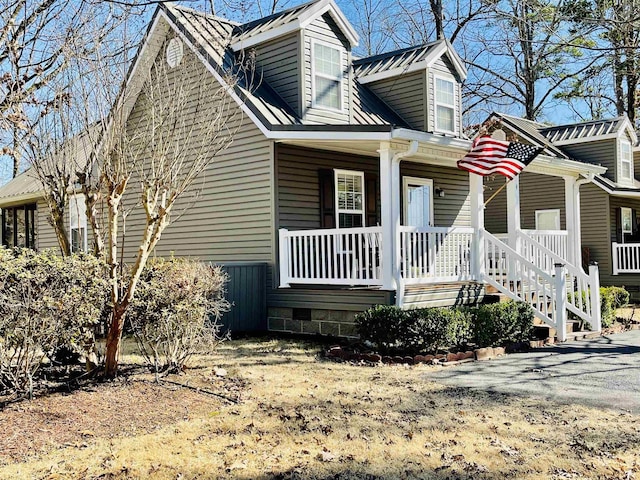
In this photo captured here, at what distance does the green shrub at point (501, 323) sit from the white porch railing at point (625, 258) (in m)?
12.4

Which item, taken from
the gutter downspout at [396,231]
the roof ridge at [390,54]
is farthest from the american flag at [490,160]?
the roof ridge at [390,54]

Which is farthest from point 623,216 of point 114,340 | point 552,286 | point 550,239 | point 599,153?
point 114,340

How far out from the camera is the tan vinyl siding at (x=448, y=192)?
14.8 metres

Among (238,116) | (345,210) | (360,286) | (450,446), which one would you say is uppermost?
(238,116)

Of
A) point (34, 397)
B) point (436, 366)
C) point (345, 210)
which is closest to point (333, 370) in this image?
point (436, 366)

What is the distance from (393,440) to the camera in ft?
17.2

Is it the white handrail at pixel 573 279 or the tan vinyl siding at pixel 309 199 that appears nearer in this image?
the tan vinyl siding at pixel 309 199

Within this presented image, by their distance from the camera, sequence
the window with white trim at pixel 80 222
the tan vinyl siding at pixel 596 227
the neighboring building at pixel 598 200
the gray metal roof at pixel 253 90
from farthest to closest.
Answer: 1. the tan vinyl siding at pixel 596 227
2. the neighboring building at pixel 598 200
3. the window with white trim at pixel 80 222
4. the gray metal roof at pixel 253 90

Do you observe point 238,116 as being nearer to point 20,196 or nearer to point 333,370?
point 333,370

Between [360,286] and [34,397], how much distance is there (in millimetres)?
6151

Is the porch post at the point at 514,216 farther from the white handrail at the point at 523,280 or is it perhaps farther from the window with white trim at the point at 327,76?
the window with white trim at the point at 327,76

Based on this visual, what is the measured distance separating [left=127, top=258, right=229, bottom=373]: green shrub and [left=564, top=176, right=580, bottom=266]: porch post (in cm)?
1032

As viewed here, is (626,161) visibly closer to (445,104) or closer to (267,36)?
(445,104)

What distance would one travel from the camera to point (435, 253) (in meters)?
11.0
